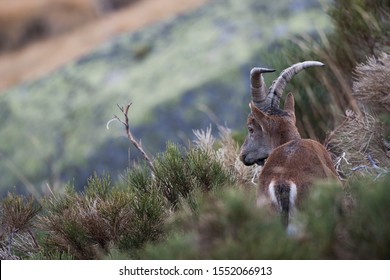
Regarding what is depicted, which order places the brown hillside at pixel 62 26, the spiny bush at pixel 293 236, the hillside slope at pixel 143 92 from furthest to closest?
the brown hillside at pixel 62 26, the hillside slope at pixel 143 92, the spiny bush at pixel 293 236

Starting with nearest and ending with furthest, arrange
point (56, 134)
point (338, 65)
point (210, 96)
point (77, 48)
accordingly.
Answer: point (338, 65) → point (210, 96) → point (56, 134) → point (77, 48)

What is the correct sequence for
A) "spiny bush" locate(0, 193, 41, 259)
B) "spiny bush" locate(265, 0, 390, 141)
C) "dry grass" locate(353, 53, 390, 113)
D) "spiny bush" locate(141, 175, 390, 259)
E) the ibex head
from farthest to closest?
"spiny bush" locate(265, 0, 390, 141) < "spiny bush" locate(0, 193, 41, 259) < the ibex head < "dry grass" locate(353, 53, 390, 113) < "spiny bush" locate(141, 175, 390, 259)

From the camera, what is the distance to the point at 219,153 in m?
8.33

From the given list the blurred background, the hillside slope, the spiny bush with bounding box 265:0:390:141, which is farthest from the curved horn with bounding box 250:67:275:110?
the hillside slope

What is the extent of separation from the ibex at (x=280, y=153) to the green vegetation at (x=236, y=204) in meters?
0.16

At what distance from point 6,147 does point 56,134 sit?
1.06 meters

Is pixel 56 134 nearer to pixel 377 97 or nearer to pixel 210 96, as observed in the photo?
pixel 210 96

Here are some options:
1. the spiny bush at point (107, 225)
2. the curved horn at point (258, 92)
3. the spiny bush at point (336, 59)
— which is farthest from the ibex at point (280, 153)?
the spiny bush at point (336, 59)

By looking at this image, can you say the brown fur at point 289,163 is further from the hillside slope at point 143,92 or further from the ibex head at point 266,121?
the hillside slope at point 143,92

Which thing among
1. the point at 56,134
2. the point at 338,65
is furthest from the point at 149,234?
the point at 56,134

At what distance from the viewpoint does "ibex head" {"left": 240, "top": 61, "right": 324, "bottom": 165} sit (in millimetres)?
6840

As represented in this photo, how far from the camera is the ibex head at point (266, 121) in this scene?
684 centimetres

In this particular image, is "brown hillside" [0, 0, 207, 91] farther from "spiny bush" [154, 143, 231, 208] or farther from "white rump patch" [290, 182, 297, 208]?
"white rump patch" [290, 182, 297, 208]

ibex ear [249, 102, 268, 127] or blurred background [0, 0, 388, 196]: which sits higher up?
ibex ear [249, 102, 268, 127]
